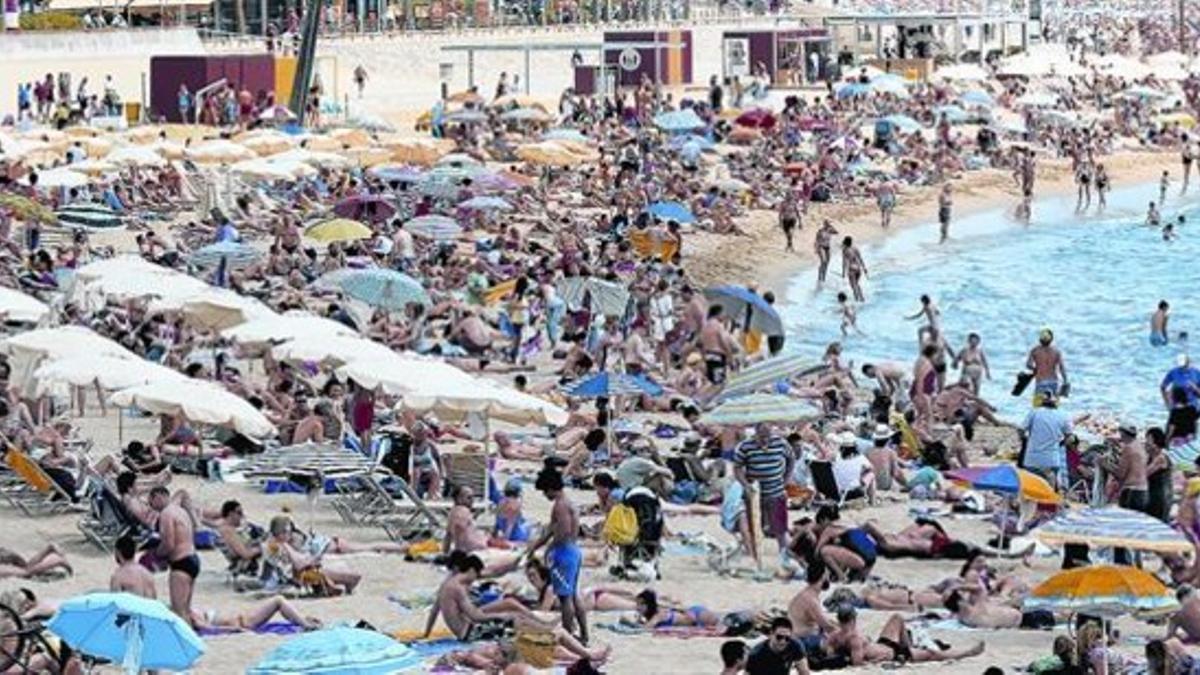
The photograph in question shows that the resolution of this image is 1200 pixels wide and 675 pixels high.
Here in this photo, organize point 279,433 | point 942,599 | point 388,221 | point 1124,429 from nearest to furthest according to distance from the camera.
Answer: point 942,599, point 1124,429, point 279,433, point 388,221

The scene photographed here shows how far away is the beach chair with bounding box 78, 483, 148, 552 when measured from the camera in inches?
609

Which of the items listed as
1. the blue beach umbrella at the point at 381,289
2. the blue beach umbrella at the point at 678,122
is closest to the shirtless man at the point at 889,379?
the blue beach umbrella at the point at 381,289

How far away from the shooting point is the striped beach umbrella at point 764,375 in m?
20.2

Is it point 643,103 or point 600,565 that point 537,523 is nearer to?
point 600,565

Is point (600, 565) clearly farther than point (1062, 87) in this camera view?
No

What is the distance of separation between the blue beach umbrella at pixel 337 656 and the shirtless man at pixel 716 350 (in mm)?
12334

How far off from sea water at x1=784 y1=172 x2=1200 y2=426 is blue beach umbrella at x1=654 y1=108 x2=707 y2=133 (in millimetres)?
5202

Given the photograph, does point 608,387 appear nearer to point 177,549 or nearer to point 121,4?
point 177,549

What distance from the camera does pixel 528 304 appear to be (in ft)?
85.5

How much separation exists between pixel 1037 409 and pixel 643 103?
3330 cm

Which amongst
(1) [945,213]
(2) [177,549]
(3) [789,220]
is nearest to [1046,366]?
(2) [177,549]

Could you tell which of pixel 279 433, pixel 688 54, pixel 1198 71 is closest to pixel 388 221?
pixel 279 433

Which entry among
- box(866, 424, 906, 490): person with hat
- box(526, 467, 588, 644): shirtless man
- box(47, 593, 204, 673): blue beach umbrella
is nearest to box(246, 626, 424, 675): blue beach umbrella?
box(47, 593, 204, 673): blue beach umbrella

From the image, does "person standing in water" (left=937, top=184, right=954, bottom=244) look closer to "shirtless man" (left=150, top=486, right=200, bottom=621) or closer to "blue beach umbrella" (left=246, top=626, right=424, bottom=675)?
"shirtless man" (left=150, top=486, right=200, bottom=621)
